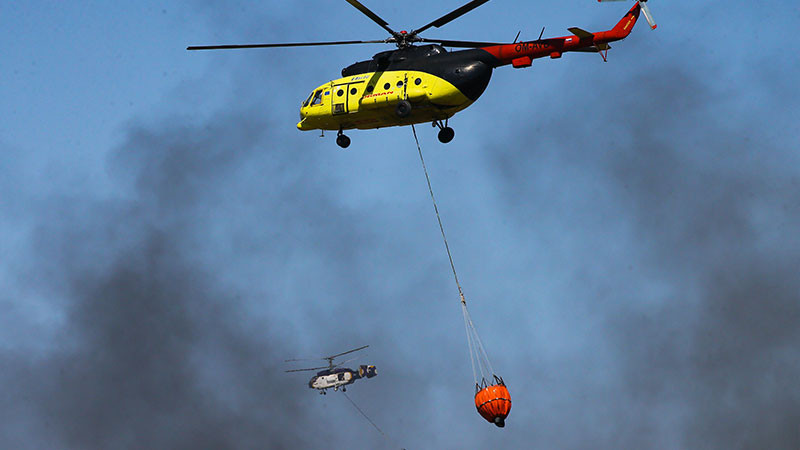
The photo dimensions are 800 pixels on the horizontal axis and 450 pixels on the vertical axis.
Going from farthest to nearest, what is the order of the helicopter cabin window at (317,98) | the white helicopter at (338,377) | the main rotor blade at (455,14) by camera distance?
the white helicopter at (338,377) → the helicopter cabin window at (317,98) → the main rotor blade at (455,14)

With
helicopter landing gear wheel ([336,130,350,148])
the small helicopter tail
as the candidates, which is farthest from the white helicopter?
helicopter landing gear wheel ([336,130,350,148])

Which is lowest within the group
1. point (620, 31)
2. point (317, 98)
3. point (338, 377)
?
point (620, 31)

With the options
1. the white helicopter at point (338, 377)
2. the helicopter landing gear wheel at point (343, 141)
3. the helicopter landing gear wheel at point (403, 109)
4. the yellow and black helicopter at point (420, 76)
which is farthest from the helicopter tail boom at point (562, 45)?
the white helicopter at point (338, 377)

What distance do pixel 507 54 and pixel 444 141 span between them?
4.14 m

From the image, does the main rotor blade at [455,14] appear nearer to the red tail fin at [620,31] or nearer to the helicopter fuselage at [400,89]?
the helicopter fuselage at [400,89]

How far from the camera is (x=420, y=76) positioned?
109 feet

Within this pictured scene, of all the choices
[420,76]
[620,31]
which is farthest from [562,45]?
[420,76]

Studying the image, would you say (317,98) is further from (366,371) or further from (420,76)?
(366,371)

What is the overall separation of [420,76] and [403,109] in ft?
4.48

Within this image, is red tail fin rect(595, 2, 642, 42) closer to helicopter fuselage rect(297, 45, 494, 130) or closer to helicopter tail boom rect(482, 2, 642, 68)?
helicopter tail boom rect(482, 2, 642, 68)

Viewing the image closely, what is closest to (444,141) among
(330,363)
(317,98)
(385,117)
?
(385,117)

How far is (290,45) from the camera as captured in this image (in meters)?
33.8

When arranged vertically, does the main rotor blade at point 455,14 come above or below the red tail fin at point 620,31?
above

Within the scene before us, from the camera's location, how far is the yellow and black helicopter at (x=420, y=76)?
3225 cm
